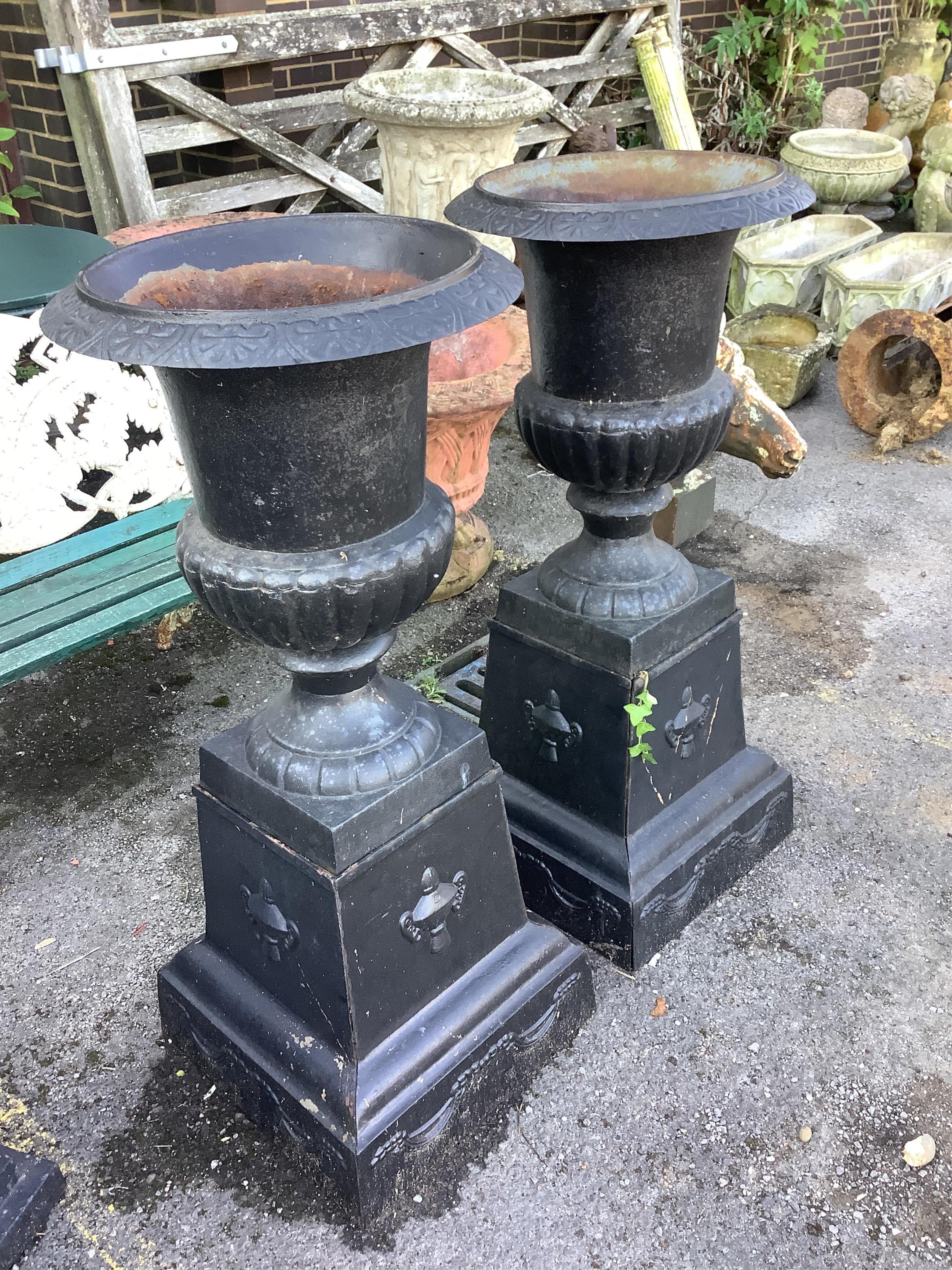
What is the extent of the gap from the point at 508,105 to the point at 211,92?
72.8 inches

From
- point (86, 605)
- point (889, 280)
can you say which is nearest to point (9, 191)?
point (86, 605)

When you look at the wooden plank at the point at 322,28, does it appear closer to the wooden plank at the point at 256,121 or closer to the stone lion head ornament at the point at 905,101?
the wooden plank at the point at 256,121

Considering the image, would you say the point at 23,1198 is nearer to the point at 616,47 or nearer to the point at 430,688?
the point at 430,688

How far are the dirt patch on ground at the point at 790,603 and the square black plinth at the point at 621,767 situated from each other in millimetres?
754

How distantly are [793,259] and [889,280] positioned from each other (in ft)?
1.73

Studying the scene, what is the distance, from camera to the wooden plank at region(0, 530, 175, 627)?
2.53 m

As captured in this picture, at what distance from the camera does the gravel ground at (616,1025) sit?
178cm

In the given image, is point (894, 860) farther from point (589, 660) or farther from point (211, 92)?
point (211, 92)

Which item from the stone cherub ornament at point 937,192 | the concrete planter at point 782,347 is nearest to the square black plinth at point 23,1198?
the concrete planter at point 782,347

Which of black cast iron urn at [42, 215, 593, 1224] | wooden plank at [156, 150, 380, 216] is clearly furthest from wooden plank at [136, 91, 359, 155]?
black cast iron urn at [42, 215, 593, 1224]

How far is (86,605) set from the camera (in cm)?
254

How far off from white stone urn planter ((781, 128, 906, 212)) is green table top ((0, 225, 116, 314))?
433 cm

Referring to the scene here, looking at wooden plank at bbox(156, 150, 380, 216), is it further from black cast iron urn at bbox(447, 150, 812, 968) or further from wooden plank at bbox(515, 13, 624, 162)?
black cast iron urn at bbox(447, 150, 812, 968)

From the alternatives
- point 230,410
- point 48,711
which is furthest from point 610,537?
point 48,711
